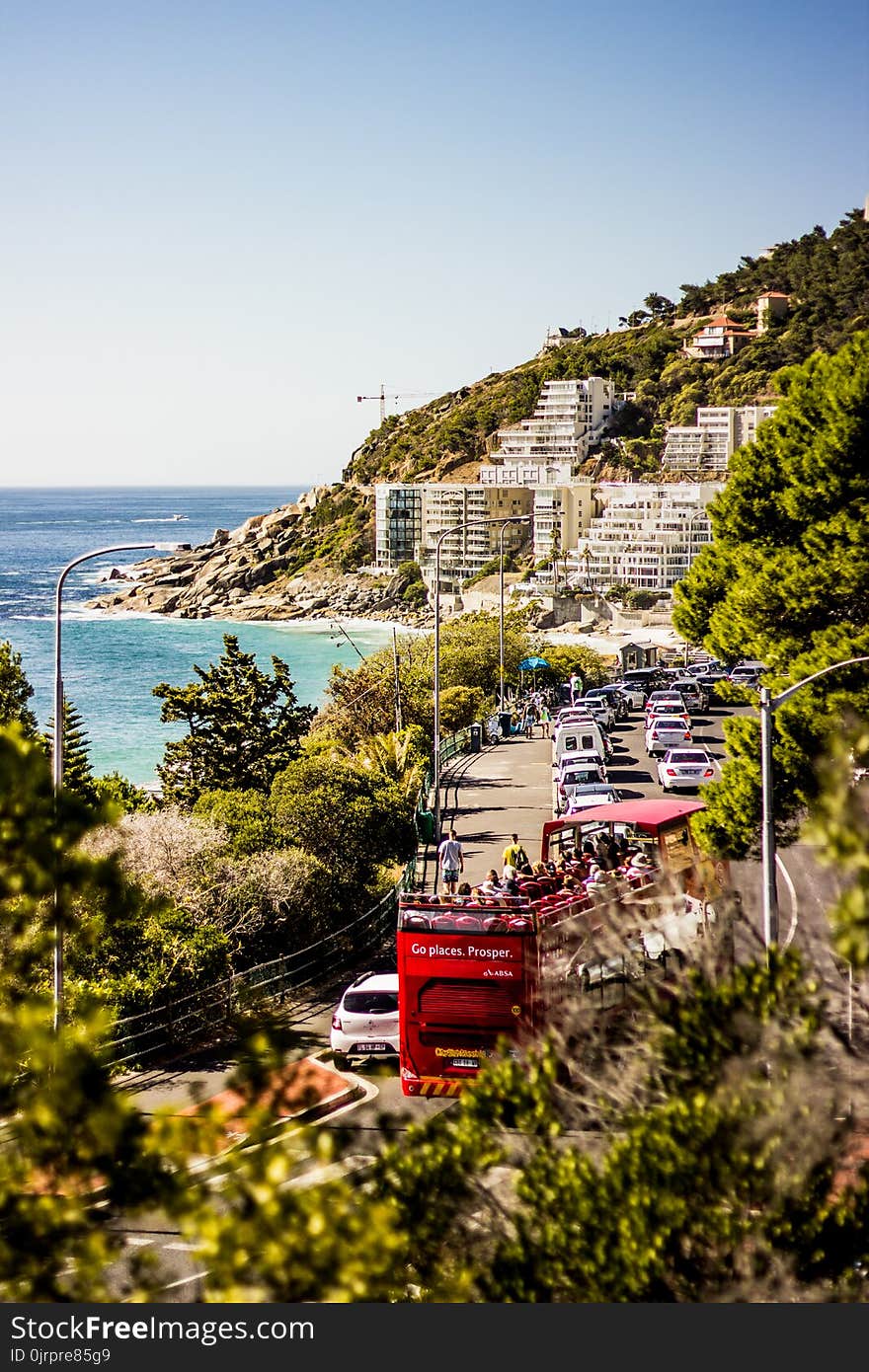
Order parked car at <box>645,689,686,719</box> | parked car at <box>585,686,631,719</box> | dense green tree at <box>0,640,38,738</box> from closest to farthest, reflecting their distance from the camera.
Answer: dense green tree at <box>0,640,38,738</box> < parked car at <box>645,689,686,719</box> < parked car at <box>585,686,631,719</box>

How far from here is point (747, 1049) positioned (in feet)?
23.9

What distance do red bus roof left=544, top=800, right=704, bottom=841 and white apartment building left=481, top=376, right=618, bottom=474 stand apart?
142 m

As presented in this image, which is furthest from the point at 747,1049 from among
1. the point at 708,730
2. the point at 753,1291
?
the point at 708,730

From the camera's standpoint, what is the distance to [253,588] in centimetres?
14688

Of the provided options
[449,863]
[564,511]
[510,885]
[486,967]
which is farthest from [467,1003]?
[564,511]

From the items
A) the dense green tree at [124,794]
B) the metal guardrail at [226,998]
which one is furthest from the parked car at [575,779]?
the metal guardrail at [226,998]

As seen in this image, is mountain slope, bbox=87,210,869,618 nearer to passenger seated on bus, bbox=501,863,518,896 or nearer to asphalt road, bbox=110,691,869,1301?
asphalt road, bbox=110,691,869,1301

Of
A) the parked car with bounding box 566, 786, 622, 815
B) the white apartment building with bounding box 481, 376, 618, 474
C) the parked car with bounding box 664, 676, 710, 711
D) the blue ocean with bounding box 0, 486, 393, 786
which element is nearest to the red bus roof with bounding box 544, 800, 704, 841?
the parked car with bounding box 566, 786, 622, 815

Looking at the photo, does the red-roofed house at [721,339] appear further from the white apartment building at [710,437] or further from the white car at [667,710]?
the white car at [667,710]

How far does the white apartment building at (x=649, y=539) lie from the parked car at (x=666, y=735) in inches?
2893

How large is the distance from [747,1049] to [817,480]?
12.8m

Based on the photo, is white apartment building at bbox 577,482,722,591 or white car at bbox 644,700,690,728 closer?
white car at bbox 644,700,690,728

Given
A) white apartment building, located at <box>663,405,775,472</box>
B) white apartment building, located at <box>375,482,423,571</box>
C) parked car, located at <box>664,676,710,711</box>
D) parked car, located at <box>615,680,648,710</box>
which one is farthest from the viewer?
white apartment building, located at <box>375,482,423,571</box>

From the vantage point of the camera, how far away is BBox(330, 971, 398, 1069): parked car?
1573 centimetres
